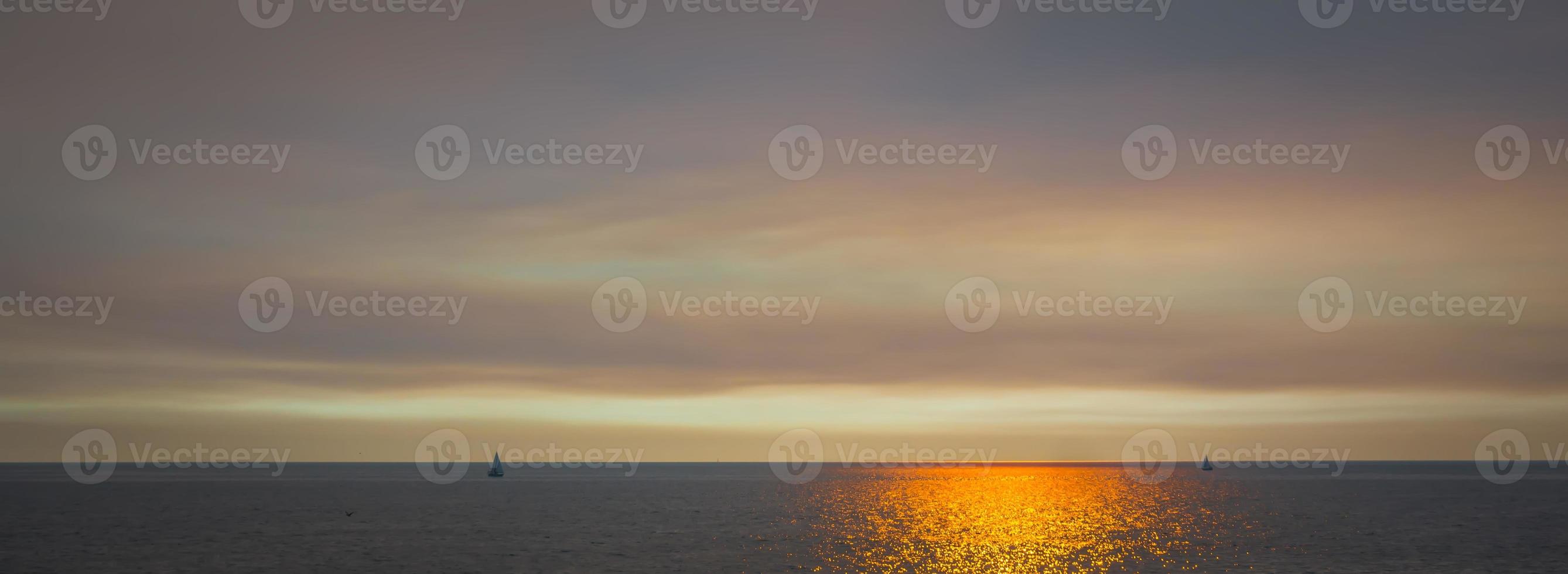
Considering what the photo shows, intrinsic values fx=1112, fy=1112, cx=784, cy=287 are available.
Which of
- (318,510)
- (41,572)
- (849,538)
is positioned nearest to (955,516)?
(849,538)

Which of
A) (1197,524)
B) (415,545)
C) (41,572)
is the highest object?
(1197,524)

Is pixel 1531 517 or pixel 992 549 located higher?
pixel 1531 517

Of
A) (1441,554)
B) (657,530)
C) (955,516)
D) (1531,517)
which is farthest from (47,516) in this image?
(1531,517)

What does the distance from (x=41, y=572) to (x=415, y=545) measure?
25.0 m

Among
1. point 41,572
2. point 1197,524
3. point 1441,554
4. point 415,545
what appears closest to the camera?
point 41,572

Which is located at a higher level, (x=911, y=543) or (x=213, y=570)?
(x=911, y=543)

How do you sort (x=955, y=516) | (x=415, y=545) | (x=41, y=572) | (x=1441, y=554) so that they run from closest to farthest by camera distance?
(x=41, y=572) → (x=1441, y=554) → (x=415, y=545) → (x=955, y=516)

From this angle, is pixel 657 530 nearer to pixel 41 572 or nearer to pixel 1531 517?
pixel 41 572

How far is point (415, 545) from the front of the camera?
278 feet

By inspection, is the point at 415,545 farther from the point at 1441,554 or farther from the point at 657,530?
the point at 1441,554

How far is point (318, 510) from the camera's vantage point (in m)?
137

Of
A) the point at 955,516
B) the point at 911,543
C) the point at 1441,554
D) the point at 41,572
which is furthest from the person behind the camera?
the point at 955,516

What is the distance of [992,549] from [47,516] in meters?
102

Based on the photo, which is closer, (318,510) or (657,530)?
(657,530)
